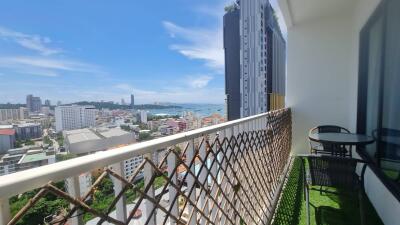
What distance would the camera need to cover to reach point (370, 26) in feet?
12.1

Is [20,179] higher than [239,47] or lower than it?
lower

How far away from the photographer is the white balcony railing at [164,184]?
615 millimetres

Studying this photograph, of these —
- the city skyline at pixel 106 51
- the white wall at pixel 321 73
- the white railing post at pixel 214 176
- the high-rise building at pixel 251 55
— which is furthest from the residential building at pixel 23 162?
the city skyline at pixel 106 51

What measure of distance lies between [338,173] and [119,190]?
2090mm

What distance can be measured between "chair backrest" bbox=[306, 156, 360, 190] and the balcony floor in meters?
0.14

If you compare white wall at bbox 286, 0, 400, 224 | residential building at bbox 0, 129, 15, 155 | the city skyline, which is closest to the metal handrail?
residential building at bbox 0, 129, 15, 155

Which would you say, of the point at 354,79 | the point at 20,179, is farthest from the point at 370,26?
the point at 20,179

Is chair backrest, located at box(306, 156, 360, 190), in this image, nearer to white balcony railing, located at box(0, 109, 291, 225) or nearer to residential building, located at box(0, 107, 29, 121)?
white balcony railing, located at box(0, 109, 291, 225)

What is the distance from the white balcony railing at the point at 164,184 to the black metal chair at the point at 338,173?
56cm

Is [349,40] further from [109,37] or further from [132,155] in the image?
[109,37]

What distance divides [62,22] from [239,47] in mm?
39673

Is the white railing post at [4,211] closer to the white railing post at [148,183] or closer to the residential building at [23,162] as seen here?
the residential building at [23,162]

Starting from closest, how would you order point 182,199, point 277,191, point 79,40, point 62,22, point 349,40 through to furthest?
point 182,199
point 277,191
point 349,40
point 62,22
point 79,40

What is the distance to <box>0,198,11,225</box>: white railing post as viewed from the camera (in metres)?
0.54
